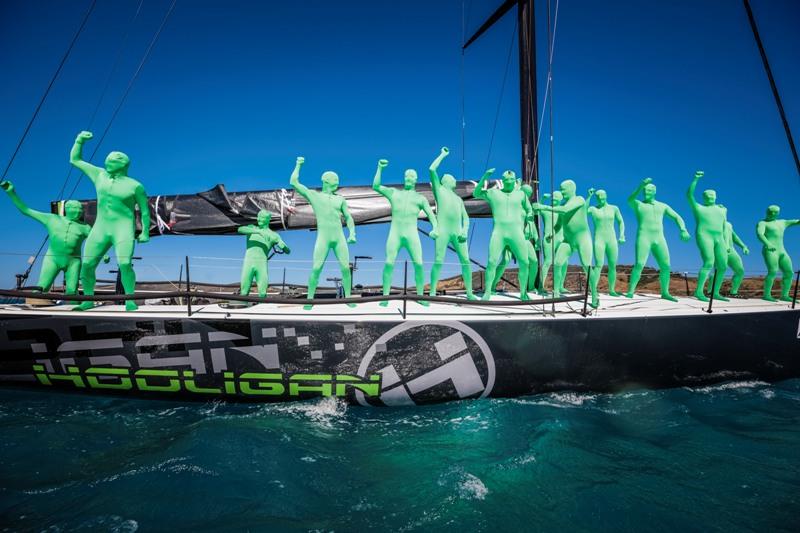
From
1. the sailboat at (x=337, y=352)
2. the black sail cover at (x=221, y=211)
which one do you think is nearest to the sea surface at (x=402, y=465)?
the sailboat at (x=337, y=352)

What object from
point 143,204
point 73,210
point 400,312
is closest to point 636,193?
point 400,312

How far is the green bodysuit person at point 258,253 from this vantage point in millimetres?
5555

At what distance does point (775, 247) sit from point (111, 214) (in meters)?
9.72

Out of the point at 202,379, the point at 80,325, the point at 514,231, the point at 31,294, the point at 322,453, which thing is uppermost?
the point at 514,231

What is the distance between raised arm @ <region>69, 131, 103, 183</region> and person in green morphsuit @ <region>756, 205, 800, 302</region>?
32.1 ft

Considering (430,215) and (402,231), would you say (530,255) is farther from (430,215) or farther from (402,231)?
(402,231)

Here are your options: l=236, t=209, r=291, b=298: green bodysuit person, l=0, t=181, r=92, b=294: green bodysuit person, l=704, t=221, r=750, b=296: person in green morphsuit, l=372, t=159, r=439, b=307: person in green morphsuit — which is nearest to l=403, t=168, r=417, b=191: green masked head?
l=372, t=159, r=439, b=307: person in green morphsuit

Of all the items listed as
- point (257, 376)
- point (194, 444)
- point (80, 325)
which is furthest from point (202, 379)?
point (80, 325)

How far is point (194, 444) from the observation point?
3078 mm

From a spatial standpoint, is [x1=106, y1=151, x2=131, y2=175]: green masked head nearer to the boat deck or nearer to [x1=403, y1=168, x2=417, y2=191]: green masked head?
the boat deck

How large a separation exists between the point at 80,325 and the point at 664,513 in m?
5.27

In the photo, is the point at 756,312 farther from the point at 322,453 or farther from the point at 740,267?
the point at 322,453

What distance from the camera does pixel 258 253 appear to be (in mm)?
5590

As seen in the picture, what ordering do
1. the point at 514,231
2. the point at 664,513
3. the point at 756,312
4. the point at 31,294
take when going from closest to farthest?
the point at 664,513 < the point at 31,294 < the point at 756,312 < the point at 514,231
